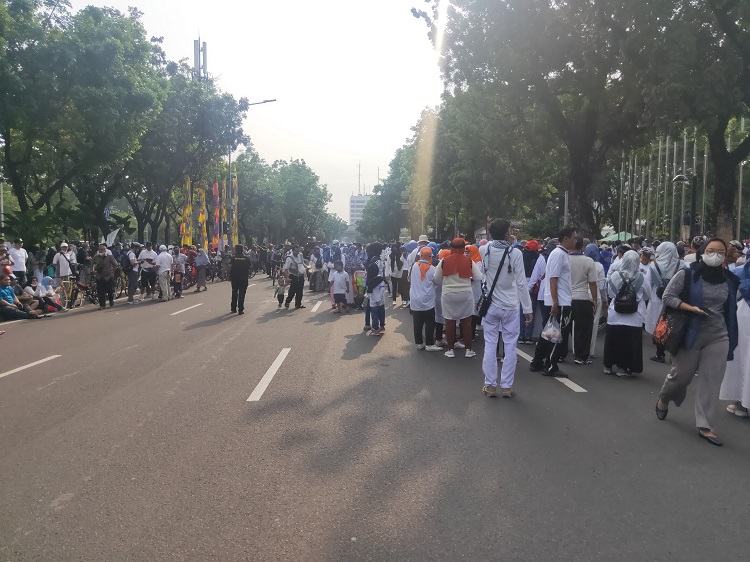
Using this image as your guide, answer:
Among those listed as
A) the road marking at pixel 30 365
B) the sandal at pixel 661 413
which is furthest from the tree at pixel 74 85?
the sandal at pixel 661 413

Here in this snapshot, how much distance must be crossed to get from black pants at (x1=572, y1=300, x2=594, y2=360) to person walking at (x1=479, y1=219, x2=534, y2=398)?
1875mm

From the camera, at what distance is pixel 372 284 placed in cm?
1266

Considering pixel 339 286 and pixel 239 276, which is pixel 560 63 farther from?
pixel 239 276

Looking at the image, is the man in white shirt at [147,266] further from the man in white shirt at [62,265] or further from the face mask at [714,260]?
the face mask at [714,260]

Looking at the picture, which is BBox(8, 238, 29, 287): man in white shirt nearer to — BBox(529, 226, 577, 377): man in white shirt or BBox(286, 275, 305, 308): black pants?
BBox(286, 275, 305, 308): black pants

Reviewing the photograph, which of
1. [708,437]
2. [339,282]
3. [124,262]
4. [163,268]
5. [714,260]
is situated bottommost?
[708,437]

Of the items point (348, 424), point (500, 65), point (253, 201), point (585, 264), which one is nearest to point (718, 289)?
point (585, 264)

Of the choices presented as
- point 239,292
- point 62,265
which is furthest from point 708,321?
point 62,265

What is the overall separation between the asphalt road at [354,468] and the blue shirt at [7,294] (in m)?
8.38

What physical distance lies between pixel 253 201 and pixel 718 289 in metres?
66.4

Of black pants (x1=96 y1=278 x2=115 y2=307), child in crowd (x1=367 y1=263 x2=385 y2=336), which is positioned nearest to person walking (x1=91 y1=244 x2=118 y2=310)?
black pants (x1=96 y1=278 x2=115 y2=307)

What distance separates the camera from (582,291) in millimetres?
9148

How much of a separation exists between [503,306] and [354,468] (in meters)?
3.07

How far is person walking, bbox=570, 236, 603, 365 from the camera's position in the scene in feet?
29.5
